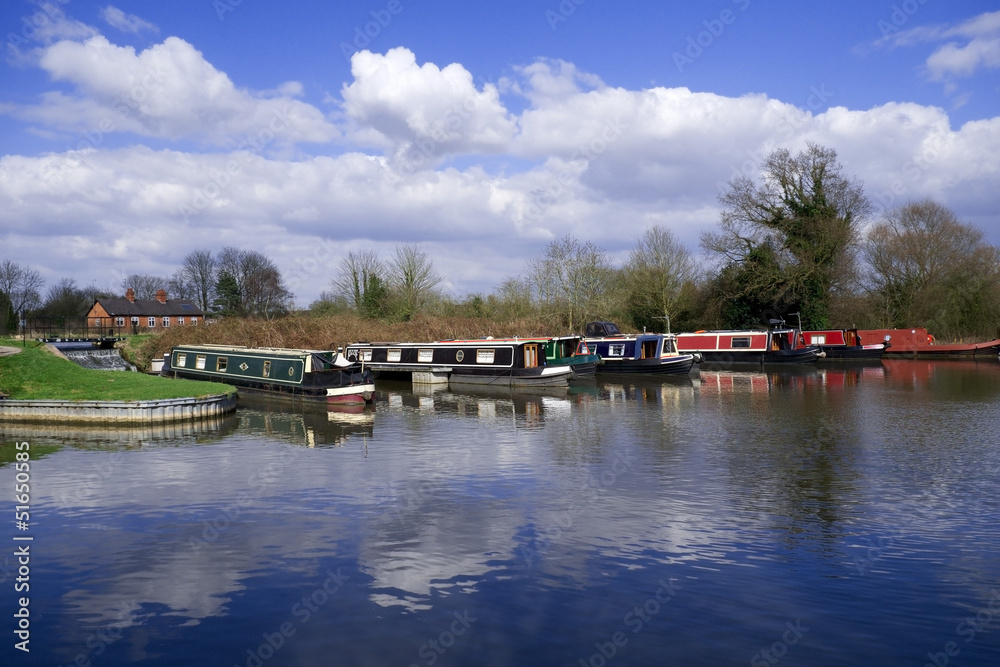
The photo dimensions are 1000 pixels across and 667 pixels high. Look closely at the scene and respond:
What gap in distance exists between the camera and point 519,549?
854 centimetres

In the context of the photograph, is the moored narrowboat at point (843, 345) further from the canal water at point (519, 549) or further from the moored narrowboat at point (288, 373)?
the moored narrowboat at point (288, 373)

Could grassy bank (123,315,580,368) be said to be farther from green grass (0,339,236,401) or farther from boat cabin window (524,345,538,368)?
green grass (0,339,236,401)

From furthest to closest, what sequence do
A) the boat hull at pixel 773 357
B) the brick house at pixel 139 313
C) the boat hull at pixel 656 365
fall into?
the brick house at pixel 139 313
the boat hull at pixel 773 357
the boat hull at pixel 656 365

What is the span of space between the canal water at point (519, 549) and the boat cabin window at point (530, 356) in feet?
36.8

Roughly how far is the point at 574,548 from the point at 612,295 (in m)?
39.6

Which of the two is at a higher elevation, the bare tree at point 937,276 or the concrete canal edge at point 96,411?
the bare tree at point 937,276

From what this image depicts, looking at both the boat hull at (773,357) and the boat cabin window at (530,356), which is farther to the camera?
the boat hull at (773,357)

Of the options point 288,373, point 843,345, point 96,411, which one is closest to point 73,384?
point 96,411

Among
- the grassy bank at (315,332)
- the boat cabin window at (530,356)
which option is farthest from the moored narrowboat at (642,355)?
the grassy bank at (315,332)

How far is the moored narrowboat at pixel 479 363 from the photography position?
88.7 ft

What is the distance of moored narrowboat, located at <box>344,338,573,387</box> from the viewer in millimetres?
27047

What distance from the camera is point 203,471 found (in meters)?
13.0

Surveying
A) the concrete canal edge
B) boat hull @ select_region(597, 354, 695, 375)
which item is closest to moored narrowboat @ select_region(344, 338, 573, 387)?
boat hull @ select_region(597, 354, 695, 375)

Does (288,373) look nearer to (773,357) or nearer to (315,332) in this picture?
(315,332)
